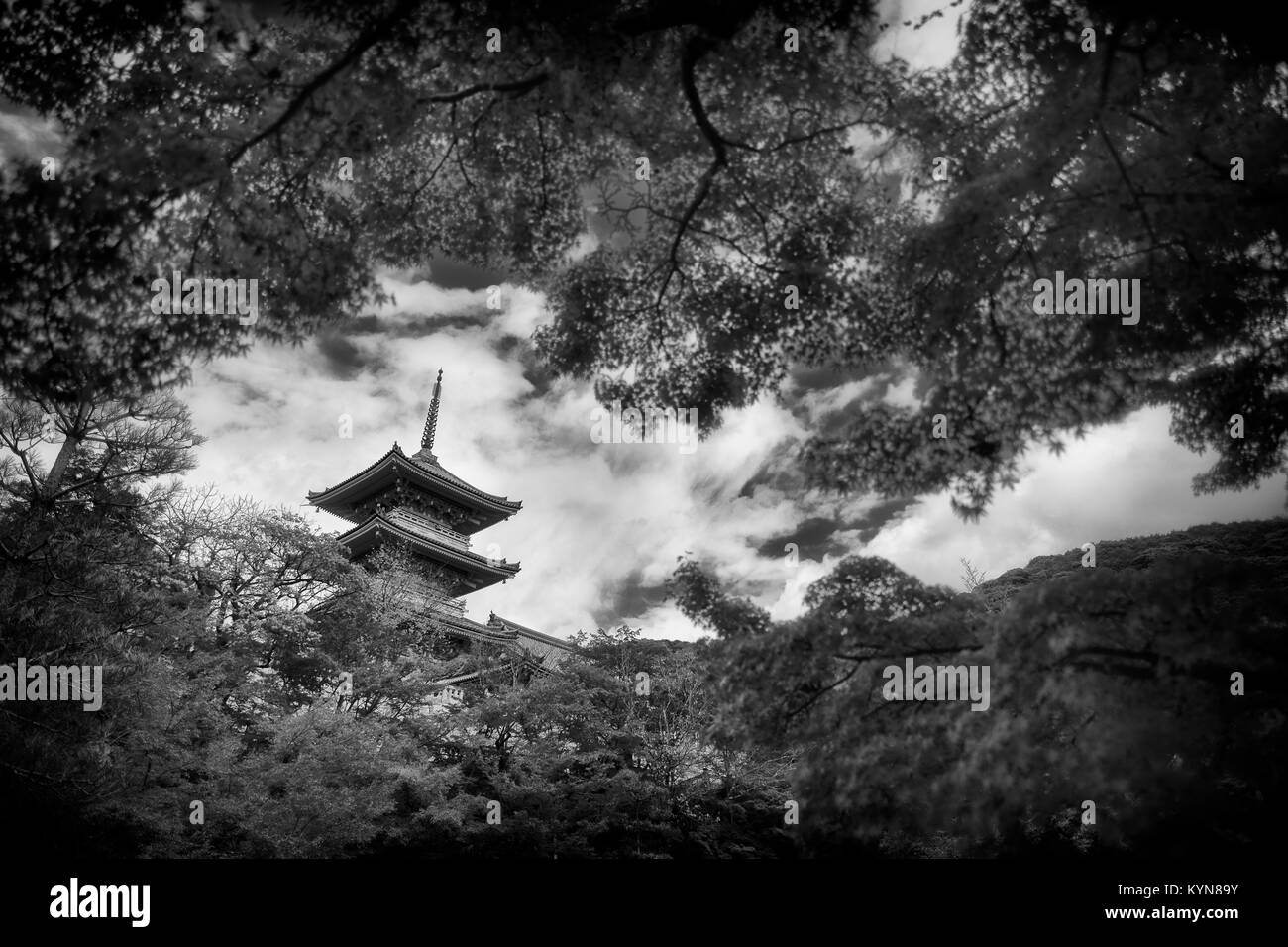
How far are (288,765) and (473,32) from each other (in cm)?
899

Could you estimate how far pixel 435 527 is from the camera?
2192 cm

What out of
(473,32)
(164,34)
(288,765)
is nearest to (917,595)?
(473,32)

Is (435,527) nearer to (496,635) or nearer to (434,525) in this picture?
(434,525)

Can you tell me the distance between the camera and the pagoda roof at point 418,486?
20984 mm

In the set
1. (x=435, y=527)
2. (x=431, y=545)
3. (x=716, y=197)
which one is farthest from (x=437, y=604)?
(x=716, y=197)

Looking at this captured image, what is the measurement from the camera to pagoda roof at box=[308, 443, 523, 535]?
68.8 feet

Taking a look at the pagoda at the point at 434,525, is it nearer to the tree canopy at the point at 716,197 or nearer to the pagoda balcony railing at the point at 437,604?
the pagoda balcony railing at the point at 437,604

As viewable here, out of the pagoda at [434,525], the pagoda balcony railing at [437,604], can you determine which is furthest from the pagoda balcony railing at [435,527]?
the pagoda balcony railing at [437,604]

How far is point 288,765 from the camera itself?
30.5 ft

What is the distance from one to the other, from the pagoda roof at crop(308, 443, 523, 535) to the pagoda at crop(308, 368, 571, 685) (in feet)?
0.09

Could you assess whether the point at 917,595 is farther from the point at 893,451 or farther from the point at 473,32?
the point at 473,32

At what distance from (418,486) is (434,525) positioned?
126 cm

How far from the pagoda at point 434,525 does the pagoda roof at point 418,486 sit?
0.03 meters

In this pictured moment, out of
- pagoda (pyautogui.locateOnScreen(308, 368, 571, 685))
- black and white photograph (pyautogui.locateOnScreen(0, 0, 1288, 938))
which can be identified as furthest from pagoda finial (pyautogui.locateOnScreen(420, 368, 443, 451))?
black and white photograph (pyautogui.locateOnScreen(0, 0, 1288, 938))
